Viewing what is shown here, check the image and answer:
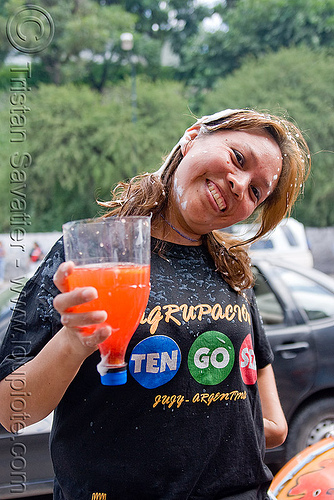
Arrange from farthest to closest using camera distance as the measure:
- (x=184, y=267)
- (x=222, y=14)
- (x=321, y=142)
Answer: (x=222, y=14) < (x=321, y=142) < (x=184, y=267)

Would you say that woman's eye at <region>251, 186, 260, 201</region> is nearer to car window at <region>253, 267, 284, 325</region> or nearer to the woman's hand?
the woman's hand

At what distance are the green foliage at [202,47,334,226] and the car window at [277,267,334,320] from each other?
19.2 meters

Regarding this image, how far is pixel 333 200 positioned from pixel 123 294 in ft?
82.5

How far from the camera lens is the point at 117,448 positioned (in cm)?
127

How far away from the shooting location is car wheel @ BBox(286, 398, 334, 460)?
3.93 metres

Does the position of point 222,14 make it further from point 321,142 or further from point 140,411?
point 140,411

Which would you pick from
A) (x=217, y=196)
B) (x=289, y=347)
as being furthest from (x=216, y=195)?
(x=289, y=347)

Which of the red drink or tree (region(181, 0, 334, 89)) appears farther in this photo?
tree (region(181, 0, 334, 89))

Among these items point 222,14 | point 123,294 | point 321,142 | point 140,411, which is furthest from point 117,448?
point 222,14

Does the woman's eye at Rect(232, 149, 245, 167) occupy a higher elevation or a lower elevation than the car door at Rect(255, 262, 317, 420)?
higher

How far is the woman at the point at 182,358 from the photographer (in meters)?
1.25

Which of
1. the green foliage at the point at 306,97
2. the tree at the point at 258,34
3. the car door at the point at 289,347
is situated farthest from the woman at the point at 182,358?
the tree at the point at 258,34

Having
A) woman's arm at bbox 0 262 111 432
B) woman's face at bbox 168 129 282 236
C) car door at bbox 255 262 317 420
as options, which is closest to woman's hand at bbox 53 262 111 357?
woman's arm at bbox 0 262 111 432

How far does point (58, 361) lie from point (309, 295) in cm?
356
